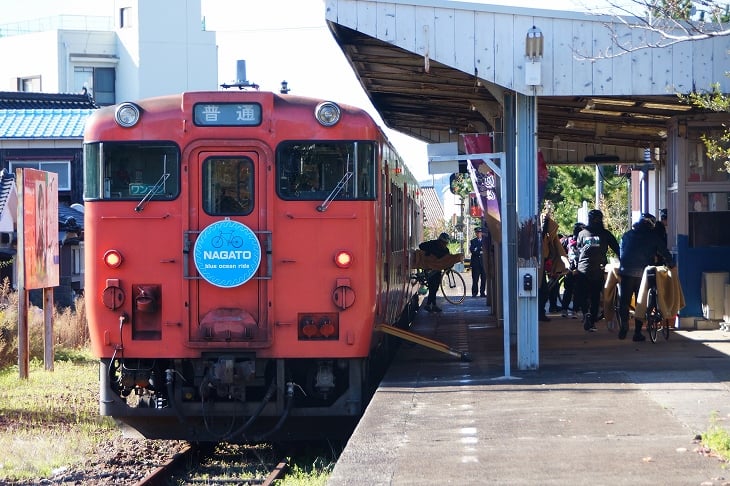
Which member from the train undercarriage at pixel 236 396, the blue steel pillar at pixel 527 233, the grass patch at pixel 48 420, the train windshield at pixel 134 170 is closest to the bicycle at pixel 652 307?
the blue steel pillar at pixel 527 233

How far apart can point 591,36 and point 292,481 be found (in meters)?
5.73

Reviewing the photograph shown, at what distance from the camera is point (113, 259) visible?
31.3 ft

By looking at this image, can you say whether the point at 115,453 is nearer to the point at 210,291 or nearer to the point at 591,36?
the point at 210,291

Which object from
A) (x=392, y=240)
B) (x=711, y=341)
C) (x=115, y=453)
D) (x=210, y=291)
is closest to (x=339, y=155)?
(x=210, y=291)

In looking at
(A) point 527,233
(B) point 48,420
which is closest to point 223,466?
(B) point 48,420

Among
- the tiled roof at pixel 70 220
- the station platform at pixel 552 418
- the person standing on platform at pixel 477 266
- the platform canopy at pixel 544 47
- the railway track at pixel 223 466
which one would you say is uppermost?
the platform canopy at pixel 544 47

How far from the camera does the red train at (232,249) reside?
9461 mm

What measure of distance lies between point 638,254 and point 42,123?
69.7ft

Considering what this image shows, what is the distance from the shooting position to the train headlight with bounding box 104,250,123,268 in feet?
31.3

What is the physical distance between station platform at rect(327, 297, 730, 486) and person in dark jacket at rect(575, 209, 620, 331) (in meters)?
1.73

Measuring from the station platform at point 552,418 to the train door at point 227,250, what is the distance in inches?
51.9

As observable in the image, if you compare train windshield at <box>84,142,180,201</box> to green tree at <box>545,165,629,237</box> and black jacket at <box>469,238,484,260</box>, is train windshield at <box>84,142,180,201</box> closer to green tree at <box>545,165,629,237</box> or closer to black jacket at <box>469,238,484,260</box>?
black jacket at <box>469,238,484,260</box>

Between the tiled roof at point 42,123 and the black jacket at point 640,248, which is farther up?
the tiled roof at point 42,123

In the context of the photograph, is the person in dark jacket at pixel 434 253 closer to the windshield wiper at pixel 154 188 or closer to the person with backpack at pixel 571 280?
the person with backpack at pixel 571 280
